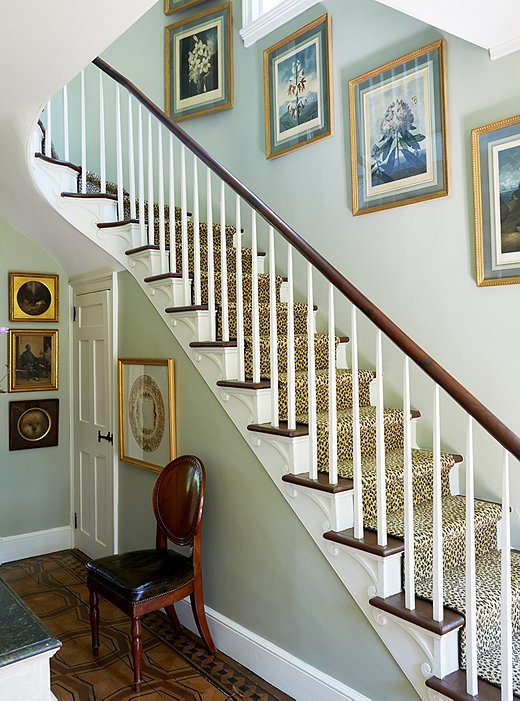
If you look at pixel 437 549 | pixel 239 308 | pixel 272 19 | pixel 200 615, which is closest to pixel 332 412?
pixel 437 549

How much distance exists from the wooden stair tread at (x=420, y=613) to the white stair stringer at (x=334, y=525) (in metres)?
0.03

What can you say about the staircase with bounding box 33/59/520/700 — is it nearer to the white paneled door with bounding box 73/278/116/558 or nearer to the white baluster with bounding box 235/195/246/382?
the white baluster with bounding box 235/195/246/382

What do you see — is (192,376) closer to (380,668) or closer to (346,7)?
(380,668)

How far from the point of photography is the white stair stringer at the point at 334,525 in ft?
6.46

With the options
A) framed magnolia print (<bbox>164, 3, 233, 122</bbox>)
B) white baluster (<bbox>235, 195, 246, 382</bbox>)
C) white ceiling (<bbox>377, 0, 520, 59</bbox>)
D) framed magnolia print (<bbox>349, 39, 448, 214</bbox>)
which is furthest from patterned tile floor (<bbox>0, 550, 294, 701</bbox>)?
framed magnolia print (<bbox>164, 3, 233, 122</bbox>)

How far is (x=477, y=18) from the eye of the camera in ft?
7.88

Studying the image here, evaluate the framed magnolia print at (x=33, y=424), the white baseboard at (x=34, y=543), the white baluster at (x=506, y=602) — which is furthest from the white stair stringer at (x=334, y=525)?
the white baseboard at (x=34, y=543)

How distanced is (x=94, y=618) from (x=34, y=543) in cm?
165

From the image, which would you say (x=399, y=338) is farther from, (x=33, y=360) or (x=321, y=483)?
(x=33, y=360)

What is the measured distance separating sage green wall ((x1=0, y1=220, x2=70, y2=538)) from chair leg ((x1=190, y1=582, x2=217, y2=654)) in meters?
2.01

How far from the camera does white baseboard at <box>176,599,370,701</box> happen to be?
7.69 feet

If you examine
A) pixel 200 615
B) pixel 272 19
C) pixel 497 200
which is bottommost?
pixel 200 615

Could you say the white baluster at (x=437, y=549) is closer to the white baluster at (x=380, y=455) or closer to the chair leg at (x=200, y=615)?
the white baluster at (x=380, y=455)

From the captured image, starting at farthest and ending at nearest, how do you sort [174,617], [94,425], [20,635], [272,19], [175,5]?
[175,5] → [94,425] → [272,19] → [174,617] → [20,635]
